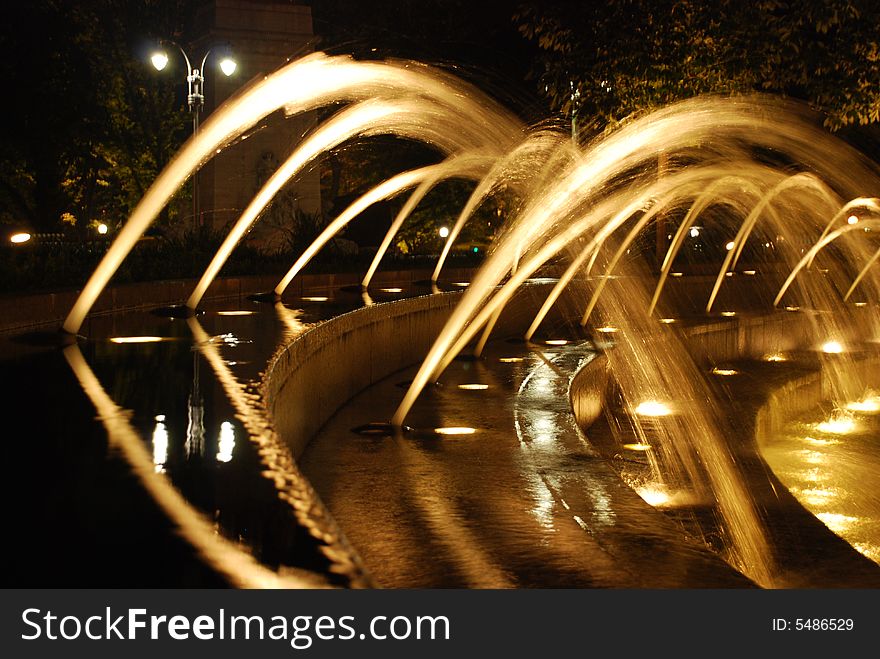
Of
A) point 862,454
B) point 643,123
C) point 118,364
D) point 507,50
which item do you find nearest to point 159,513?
point 118,364

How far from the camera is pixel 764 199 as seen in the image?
18.5m

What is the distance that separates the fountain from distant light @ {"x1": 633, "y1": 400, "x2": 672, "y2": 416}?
0.17 feet

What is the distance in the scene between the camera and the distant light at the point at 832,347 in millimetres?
15626

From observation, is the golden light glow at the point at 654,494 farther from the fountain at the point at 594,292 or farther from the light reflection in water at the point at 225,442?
the light reflection in water at the point at 225,442

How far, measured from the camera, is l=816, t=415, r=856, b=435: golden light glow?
11.4 meters

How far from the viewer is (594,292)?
16.3 meters

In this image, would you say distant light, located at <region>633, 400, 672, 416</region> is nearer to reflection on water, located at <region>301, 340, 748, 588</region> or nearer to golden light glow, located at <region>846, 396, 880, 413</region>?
reflection on water, located at <region>301, 340, 748, 588</region>

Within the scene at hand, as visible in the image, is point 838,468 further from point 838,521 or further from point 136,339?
point 136,339

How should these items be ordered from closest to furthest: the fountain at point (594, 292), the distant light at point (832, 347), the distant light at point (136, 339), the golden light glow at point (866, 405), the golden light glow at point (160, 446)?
the golden light glow at point (160, 446) < the fountain at point (594, 292) < the distant light at point (136, 339) < the golden light glow at point (866, 405) < the distant light at point (832, 347)

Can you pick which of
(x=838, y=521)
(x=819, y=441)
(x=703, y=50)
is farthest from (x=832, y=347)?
(x=838, y=521)

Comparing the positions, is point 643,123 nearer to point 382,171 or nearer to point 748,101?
point 748,101

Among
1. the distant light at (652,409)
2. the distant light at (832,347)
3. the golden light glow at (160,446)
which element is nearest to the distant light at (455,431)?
the golden light glow at (160,446)

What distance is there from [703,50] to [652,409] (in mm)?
5686

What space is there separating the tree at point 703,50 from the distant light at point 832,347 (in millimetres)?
3381
